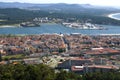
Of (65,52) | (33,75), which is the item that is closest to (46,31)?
(65,52)

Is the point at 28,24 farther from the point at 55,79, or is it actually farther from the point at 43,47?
the point at 55,79

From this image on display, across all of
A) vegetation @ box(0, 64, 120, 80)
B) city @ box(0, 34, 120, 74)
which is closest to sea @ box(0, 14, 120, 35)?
city @ box(0, 34, 120, 74)

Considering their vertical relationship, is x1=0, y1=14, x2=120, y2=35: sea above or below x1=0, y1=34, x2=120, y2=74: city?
below

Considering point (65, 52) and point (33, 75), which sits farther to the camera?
point (65, 52)

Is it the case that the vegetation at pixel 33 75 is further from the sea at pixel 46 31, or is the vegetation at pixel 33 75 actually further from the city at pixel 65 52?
the sea at pixel 46 31

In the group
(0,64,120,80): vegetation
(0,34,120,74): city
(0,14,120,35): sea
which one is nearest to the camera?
(0,64,120,80): vegetation

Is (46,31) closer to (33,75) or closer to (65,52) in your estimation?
(65,52)

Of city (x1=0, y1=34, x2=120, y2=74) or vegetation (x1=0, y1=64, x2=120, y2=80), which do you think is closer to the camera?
vegetation (x1=0, y1=64, x2=120, y2=80)

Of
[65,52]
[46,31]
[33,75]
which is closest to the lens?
[33,75]

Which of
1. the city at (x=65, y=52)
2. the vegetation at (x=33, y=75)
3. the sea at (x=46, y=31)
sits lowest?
the sea at (x=46, y=31)

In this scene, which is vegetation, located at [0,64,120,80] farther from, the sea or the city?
the sea

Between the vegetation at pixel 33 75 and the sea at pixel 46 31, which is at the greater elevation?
the vegetation at pixel 33 75

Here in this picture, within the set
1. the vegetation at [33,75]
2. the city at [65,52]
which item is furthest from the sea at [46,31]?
the vegetation at [33,75]
